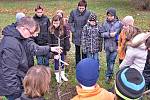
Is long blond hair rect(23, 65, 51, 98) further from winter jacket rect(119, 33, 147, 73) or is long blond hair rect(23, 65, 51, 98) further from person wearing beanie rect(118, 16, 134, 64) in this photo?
person wearing beanie rect(118, 16, 134, 64)

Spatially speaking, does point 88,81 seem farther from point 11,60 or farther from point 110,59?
point 110,59

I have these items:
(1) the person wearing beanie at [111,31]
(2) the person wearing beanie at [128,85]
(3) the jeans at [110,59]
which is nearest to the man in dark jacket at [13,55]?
(2) the person wearing beanie at [128,85]

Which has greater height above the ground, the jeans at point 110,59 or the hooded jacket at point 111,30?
the hooded jacket at point 111,30

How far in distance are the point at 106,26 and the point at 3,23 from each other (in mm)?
8642

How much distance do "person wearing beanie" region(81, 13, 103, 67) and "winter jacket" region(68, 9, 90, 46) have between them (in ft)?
2.00

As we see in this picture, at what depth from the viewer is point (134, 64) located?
5570 mm

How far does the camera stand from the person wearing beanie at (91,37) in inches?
287

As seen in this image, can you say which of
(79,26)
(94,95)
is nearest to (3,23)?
(79,26)

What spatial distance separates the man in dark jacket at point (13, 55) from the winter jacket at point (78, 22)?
3453 mm

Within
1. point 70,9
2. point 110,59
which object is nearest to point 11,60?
point 110,59

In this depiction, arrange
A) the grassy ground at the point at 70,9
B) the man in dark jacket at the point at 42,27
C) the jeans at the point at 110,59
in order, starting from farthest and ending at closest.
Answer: the grassy ground at the point at 70,9 → the man in dark jacket at the point at 42,27 → the jeans at the point at 110,59

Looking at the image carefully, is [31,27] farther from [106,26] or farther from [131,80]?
[106,26]

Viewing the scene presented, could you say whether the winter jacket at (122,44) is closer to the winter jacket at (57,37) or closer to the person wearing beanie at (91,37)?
the person wearing beanie at (91,37)

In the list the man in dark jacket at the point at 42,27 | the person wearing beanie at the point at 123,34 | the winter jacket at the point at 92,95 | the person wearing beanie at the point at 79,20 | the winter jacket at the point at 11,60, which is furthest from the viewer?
the person wearing beanie at the point at 79,20
